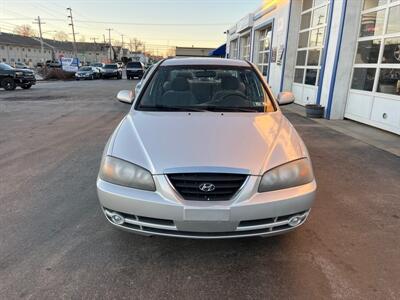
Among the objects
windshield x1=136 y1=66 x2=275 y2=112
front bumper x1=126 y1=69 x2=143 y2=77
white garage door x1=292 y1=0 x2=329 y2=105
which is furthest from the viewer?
front bumper x1=126 y1=69 x2=143 y2=77

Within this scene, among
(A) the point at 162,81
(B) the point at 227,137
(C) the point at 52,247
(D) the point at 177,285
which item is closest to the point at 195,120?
(B) the point at 227,137

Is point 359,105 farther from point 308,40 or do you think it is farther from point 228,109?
point 228,109

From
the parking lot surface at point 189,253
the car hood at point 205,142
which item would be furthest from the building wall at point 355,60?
the car hood at point 205,142

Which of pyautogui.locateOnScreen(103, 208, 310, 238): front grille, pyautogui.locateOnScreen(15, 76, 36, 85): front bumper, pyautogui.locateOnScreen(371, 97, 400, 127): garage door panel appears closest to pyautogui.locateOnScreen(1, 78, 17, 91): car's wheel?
pyautogui.locateOnScreen(15, 76, 36, 85): front bumper

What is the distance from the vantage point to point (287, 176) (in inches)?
93.0

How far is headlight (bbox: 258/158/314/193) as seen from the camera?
2273mm

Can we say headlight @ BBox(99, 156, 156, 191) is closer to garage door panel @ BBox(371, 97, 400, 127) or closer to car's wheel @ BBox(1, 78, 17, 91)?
garage door panel @ BBox(371, 97, 400, 127)

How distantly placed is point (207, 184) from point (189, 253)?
824 mm

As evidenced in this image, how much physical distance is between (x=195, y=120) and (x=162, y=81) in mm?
1081

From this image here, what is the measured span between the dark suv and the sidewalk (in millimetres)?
17004

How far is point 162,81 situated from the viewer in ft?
12.5

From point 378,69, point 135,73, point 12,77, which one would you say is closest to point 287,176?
point 378,69

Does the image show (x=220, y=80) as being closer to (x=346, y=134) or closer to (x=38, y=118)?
(x=346, y=134)

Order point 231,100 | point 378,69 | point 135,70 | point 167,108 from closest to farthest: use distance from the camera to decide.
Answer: point 167,108 → point 231,100 → point 378,69 → point 135,70
